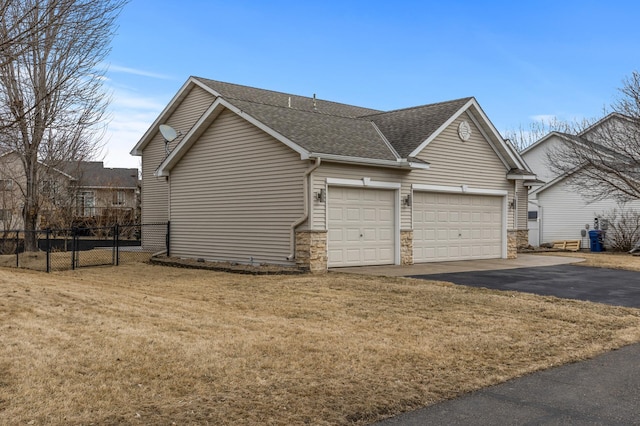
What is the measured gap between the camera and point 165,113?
23484 millimetres

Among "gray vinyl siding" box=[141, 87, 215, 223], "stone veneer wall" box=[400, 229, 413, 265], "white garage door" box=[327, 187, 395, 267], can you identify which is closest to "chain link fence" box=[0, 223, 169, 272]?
"gray vinyl siding" box=[141, 87, 215, 223]

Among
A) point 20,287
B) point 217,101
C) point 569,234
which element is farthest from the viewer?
point 569,234

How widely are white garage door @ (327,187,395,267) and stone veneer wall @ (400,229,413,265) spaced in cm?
27

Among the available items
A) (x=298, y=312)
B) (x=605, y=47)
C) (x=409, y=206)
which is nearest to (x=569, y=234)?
(x=605, y=47)

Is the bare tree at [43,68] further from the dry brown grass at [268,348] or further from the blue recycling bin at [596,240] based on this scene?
the blue recycling bin at [596,240]

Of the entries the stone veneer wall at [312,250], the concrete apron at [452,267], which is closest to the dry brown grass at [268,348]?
the stone veneer wall at [312,250]

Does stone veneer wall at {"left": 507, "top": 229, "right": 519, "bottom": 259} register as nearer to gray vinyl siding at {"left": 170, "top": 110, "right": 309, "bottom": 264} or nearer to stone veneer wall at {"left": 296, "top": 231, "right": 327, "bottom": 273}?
stone veneer wall at {"left": 296, "top": 231, "right": 327, "bottom": 273}

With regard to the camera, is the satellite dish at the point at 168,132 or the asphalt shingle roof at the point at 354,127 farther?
the satellite dish at the point at 168,132

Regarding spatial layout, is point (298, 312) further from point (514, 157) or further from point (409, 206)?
point (514, 157)

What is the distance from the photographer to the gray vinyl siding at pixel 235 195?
1585cm

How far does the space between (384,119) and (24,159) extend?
1240 cm

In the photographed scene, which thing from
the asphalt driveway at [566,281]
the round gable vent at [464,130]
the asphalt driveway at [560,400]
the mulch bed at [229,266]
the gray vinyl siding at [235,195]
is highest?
the round gable vent at [464,130]

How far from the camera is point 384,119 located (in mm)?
20547

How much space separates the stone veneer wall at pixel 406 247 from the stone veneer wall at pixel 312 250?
2906 millimetres
